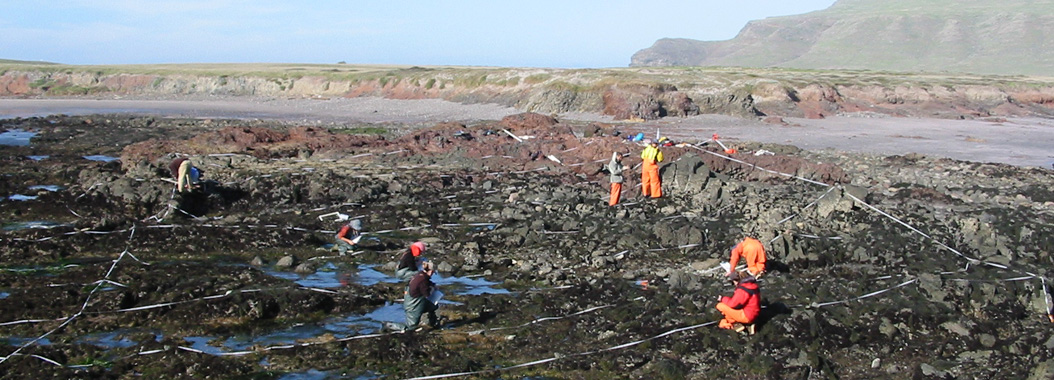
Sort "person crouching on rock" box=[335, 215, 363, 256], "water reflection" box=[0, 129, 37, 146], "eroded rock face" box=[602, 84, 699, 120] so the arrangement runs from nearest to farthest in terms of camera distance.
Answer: "person crouching on rock" box=[335, 215, 363, 256]
"water reflection" box=[0, 129, 37, 146]
"eroded rock face" box=[602, 84, 699, 120]

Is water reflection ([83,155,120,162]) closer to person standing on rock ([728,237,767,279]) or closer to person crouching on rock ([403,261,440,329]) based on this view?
person crouching on rock ([403,261,440,329])

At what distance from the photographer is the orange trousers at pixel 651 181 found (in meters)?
17.8

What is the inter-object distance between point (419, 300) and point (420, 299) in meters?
0.02

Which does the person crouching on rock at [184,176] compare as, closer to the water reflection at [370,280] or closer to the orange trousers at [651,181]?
the water reflection at [370,280]

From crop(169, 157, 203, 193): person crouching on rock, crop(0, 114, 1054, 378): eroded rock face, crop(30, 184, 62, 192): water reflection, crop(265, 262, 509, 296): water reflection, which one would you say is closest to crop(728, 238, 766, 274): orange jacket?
crop(0, 114, 1054, 378): eroded rock face

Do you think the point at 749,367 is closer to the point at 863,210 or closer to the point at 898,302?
the point at 898,302

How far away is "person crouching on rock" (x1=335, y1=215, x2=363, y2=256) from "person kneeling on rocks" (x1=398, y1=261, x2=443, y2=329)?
3.90m

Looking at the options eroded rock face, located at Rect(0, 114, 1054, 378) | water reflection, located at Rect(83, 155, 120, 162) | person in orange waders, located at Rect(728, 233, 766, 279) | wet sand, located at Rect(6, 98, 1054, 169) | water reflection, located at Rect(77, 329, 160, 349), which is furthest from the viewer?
wet sand, located at Rect(6, 98, 1054, 169)

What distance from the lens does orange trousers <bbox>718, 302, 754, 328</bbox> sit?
31.6ft

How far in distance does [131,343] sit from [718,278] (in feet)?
25.5

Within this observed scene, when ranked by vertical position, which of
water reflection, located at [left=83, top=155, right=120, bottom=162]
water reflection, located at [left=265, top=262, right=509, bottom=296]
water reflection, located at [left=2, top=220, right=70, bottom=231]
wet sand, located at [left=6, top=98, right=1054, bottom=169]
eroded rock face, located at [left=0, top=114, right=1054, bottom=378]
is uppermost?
eroded rock face, located at [left=0, top=114, right=1054, bottom=378]

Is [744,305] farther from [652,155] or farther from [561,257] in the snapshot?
[652,155]

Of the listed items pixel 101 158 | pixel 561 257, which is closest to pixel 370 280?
pixel 561 257

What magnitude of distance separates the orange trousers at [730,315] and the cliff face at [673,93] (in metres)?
28.1
